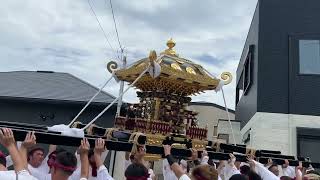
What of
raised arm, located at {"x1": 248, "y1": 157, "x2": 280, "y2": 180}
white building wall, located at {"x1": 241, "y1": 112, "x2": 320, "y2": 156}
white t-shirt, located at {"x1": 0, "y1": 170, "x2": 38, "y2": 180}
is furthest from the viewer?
white building wall, located at {"x1": 241, "y1": 112, "x2": 320, "y2": 156}

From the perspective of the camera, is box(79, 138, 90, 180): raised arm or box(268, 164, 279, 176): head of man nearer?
box(79, 138, 90, 180): raised arm

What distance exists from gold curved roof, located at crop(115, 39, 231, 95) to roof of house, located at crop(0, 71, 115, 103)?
5.81 m

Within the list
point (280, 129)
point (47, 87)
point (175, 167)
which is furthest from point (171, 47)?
point (47, 87)

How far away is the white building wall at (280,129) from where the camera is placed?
1141cm

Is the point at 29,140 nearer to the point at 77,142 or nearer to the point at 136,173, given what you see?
the point at 77,142

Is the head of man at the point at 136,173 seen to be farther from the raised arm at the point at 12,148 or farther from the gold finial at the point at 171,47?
the gold finial at the point at 171,47

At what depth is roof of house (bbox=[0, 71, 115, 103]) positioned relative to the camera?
13191mm

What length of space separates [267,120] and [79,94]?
21.1 ft

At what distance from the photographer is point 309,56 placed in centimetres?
1203

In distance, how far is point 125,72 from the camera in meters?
6.93

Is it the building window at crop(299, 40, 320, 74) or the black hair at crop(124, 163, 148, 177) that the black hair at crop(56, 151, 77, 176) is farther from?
the building window at crop(299, 40, 320, 74)

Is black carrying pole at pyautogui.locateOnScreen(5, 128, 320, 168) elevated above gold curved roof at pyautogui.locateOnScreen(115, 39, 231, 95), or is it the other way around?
gold curved roof at pyautogui.locateOnScreen(115, 39, 231, 95)

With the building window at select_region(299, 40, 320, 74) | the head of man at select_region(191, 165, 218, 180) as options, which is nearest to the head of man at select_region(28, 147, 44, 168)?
the head of man at select_region(191, 165, 218, 180)

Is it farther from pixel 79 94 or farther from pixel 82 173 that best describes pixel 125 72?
pixel 79 94
